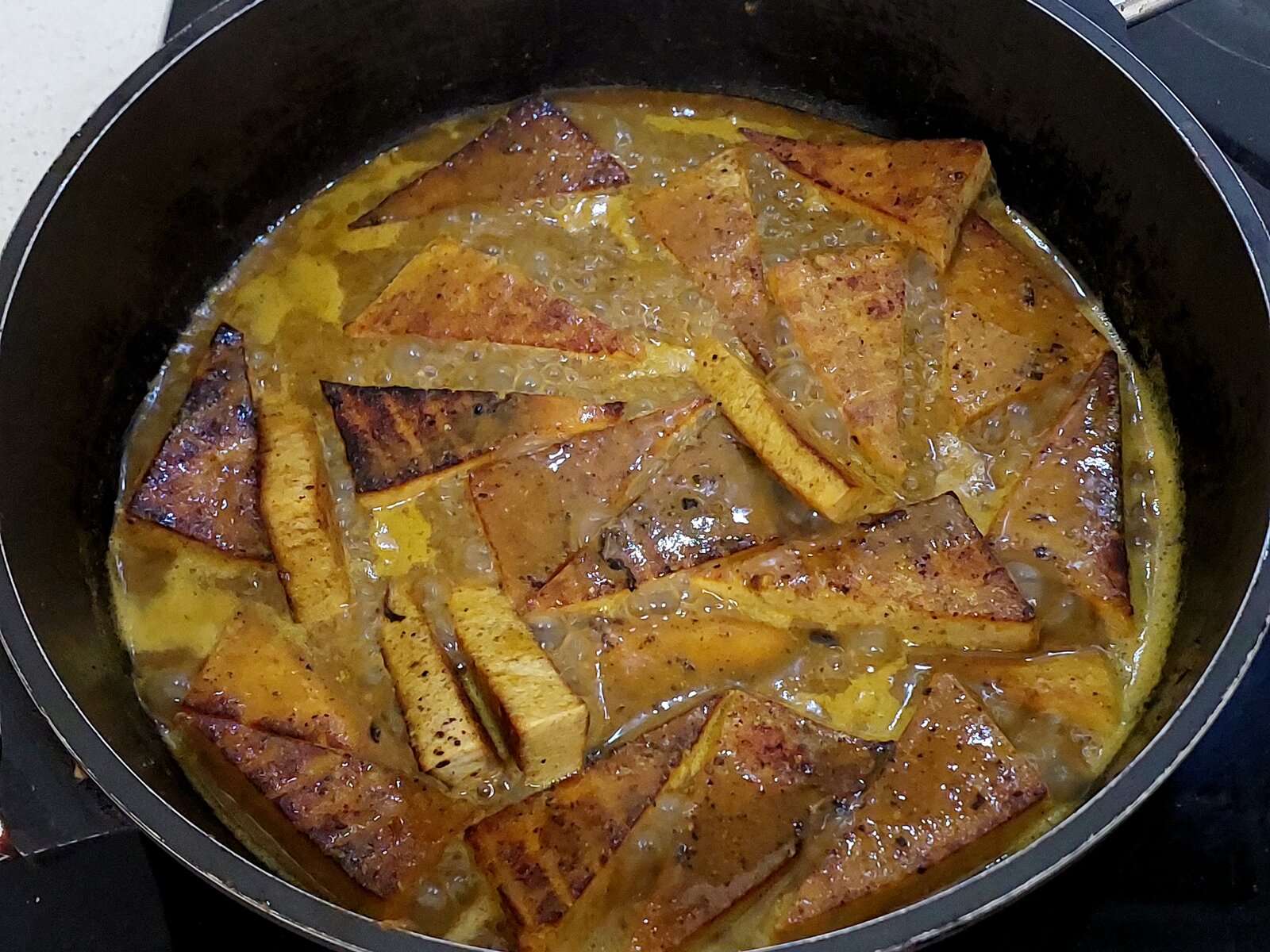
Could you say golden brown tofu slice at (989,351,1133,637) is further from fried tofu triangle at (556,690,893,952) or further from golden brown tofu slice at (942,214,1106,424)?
fried tofu triangle at (556,690,893,952)

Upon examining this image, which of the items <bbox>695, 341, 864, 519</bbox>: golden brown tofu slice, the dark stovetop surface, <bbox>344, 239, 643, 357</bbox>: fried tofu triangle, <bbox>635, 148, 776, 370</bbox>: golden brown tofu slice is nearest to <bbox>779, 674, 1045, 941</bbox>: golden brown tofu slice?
the dark stovetop surface

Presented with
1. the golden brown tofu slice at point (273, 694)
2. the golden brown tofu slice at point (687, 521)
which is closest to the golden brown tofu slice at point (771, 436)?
the golden brown tofu slice at point (687, 521)

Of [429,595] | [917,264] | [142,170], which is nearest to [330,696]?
[429,595]

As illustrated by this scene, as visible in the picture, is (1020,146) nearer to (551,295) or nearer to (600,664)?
(551,295)

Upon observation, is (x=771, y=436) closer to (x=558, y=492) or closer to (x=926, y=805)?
(x=558, y=492)

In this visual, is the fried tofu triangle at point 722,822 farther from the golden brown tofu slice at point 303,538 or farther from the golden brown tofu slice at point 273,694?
the golden brown tofu slice at point 303,538

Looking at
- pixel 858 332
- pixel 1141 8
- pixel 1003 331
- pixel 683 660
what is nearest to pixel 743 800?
pixel 683 660
